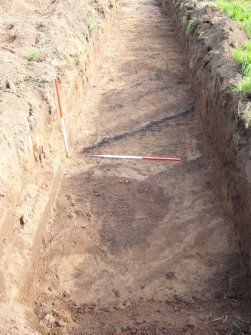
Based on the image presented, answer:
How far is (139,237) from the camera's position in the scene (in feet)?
16.5

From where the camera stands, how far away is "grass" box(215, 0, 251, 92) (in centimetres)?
527

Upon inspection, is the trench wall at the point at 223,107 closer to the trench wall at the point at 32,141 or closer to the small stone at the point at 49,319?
the small stone at the point at 49,319

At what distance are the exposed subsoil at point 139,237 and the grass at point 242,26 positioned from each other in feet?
4.66

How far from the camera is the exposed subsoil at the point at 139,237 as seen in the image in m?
4.03

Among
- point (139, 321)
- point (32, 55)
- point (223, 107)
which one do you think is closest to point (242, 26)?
point (223, 107)

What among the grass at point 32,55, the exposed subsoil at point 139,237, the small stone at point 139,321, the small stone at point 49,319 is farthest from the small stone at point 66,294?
the grass at point 32,55

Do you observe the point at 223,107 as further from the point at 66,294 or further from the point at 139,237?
the point at 66,294

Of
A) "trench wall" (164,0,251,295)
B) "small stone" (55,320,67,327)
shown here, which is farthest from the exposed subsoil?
"trench wall" (164,0,251,295)

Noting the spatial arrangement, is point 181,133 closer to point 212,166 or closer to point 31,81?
point 212,166

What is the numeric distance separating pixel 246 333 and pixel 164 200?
2.28 metres

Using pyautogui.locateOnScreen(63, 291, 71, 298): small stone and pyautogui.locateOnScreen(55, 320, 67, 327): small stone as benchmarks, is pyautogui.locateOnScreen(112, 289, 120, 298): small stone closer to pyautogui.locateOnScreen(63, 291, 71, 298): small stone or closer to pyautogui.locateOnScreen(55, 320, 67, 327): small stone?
pyautogui.locateOnScreen(63, 291, 71, 298): small stone

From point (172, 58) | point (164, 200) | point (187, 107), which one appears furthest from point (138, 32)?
point (164, 200)

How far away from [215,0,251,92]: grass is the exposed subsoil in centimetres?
142

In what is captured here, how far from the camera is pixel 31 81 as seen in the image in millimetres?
5770
